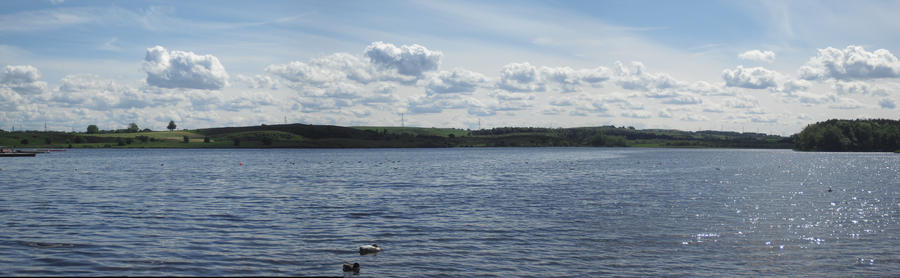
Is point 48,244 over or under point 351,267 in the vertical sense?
under

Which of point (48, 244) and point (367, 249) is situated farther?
point (48, 244)

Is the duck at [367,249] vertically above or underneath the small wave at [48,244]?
above

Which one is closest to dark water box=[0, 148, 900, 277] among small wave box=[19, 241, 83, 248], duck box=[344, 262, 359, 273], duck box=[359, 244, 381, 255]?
small wave box=[19, 241, 83, 248]

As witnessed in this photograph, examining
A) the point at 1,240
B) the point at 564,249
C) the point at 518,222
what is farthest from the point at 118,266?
the point at 518,222

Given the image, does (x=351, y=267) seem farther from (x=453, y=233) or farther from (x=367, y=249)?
(x=453, y=233)

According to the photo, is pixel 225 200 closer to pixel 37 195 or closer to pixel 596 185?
pixel 37 195

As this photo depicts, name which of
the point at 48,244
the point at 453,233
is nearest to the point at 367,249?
the point at 453,233

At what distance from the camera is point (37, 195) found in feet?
199

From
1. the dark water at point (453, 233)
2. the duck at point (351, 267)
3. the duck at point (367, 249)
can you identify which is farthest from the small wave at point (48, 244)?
the duck at point (351, 267)

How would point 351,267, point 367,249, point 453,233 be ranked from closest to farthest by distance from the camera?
point 351,267, point 367,249, point 453,233

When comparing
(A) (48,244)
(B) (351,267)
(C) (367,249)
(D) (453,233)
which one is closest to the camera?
(B) (351,267)

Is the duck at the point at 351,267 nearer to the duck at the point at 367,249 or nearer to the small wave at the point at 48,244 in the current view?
the duck at the point at 367,249

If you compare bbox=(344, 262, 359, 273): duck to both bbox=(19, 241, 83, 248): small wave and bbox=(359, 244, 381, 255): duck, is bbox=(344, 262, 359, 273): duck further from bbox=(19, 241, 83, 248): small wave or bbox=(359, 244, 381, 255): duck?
bbox=(19, 241, 83, 248): small wave

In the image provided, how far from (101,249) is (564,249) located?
2330cm
